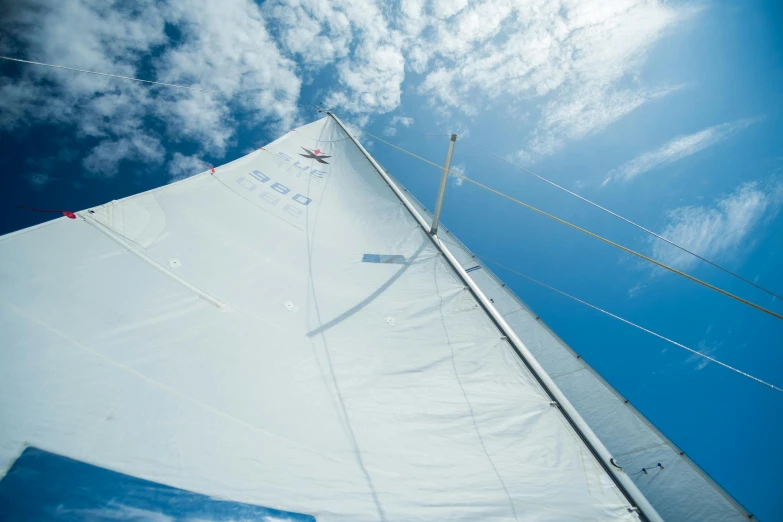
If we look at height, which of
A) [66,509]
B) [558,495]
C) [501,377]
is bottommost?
[66,509]

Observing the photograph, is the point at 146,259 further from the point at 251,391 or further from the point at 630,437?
the point at 630,437

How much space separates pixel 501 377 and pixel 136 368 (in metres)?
2.19

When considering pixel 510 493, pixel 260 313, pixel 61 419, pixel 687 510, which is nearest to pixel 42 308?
pixel 61 419

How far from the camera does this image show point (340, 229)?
11.6 feet

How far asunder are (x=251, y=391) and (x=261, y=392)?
2.2 inches

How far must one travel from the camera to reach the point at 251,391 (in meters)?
1.65

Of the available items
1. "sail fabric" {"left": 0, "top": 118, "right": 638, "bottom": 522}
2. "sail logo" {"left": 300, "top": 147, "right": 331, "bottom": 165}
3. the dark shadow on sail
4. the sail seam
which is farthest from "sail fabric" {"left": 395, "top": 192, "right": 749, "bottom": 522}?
the sail seam

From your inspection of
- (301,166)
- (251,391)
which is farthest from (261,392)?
(301,166)

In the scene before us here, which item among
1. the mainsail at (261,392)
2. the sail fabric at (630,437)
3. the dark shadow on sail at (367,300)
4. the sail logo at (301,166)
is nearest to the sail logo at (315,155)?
the sail logo at (301,166)

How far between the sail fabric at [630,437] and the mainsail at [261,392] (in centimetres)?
3

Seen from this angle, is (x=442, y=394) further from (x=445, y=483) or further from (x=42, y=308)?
(x=42, y=308)

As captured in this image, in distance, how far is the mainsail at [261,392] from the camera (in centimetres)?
119

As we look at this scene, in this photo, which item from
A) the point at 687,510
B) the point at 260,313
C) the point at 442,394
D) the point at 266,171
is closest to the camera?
the point at 442,394

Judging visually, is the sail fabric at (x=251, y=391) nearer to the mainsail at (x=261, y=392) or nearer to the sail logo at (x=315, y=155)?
the mainsail at (x=261, y=392)
